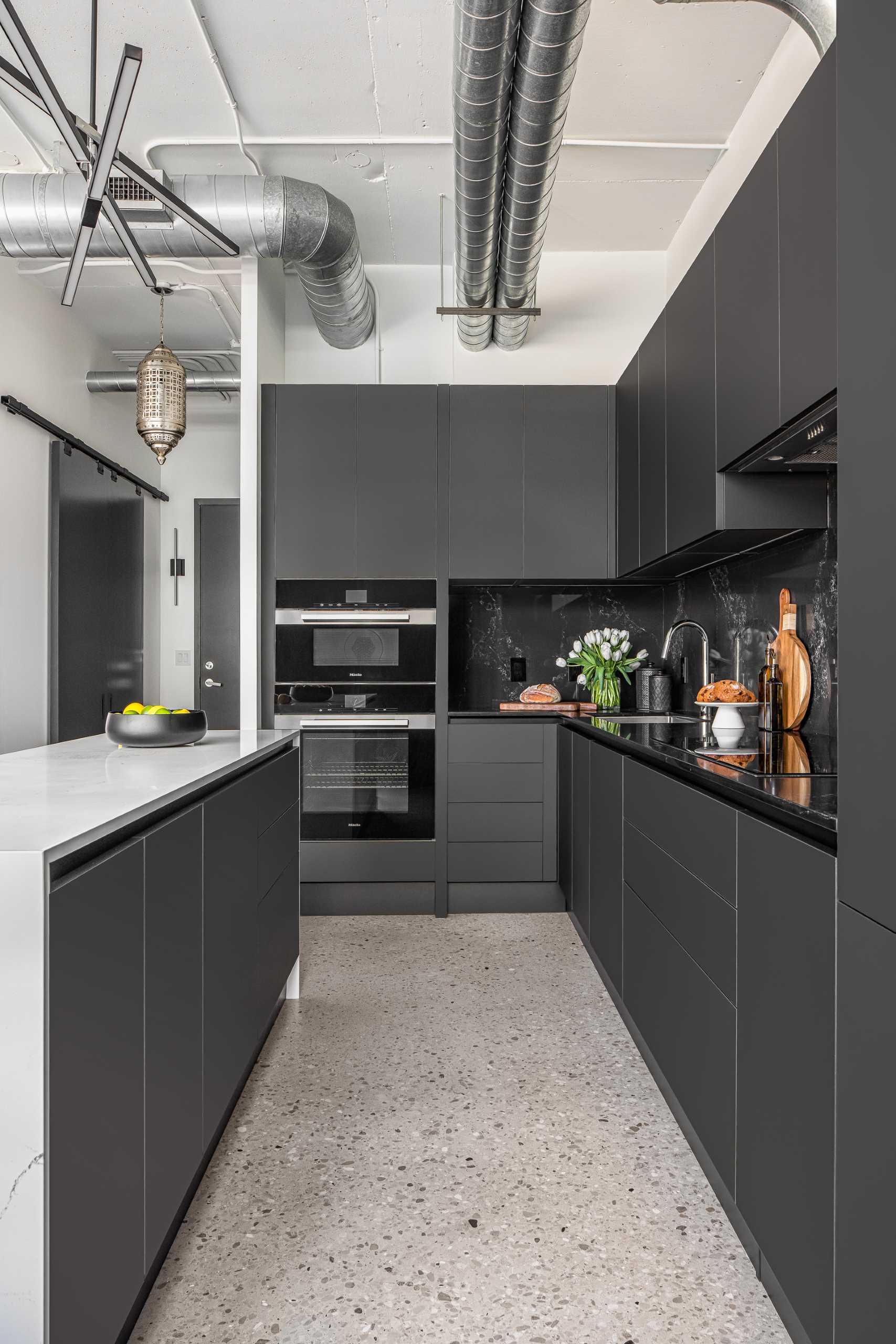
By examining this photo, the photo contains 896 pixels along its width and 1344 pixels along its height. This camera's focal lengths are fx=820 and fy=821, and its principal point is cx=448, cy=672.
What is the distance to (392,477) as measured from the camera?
387 centimetres

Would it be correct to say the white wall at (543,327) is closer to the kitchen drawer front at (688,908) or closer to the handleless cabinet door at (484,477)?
the handleless cabinet door at (484,477)

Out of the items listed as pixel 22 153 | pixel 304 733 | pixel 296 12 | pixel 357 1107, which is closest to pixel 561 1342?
pixel 357 1107

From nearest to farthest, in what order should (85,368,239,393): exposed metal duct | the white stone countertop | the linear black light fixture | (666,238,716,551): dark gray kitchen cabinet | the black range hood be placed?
the white stone countertop
the linear black light fixture
the black range hood
(666,238,716,551): dark gray kitchen cabinet
(85,368,239,393): exposed metal duct

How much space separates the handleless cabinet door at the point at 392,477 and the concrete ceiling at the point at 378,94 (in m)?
0.90

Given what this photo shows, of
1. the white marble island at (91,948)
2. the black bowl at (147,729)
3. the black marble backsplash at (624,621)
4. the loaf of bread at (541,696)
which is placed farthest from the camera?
the loaf of bread at (541,696)

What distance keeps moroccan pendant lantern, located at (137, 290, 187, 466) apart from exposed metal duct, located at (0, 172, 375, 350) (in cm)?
70

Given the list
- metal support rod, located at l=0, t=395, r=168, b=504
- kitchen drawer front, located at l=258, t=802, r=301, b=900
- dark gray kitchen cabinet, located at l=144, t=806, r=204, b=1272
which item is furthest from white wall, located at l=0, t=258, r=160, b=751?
dark gray kitchen cabinet, located at l=144, t=806, r=204, b=1272

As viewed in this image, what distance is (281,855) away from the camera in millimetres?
2396

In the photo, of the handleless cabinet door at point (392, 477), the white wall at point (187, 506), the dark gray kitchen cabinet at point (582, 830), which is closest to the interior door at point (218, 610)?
the white wall at point (187, 506)

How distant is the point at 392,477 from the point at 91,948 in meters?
3.08

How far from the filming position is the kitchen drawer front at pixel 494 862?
382cm

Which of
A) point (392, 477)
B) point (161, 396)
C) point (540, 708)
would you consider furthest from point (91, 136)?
point (540, 708)

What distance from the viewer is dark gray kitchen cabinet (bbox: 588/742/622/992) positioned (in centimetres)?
261

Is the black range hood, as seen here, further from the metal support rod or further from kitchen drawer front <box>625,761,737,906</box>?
the metal support rod
